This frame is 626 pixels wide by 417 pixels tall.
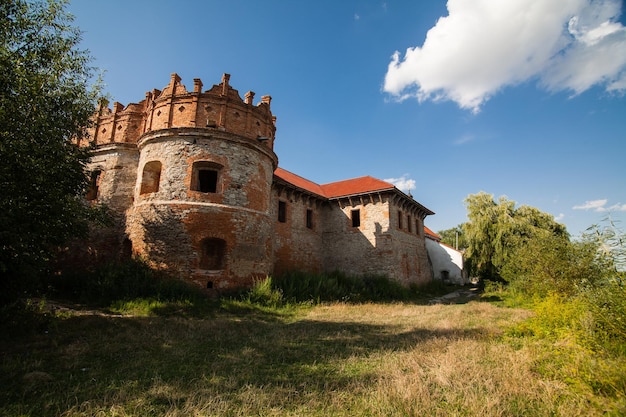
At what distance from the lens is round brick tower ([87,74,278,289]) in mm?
12586

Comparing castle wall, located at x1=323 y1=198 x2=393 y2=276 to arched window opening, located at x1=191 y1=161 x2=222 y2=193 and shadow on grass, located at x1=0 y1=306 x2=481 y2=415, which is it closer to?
arched window opening, located at x1=191 y1=161 x2=222 y2=193

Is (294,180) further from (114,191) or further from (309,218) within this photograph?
(114,191)

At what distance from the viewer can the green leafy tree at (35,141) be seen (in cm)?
632

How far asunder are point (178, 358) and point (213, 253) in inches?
313

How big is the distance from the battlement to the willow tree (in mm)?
16467

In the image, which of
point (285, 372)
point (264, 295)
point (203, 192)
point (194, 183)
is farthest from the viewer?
point (203, 192)

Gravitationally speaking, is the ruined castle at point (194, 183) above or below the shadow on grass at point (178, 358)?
above

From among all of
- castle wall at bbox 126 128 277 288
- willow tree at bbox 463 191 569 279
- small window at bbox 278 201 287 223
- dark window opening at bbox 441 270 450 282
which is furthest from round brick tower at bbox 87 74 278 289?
dark window opening at bbox 441 270 450 282

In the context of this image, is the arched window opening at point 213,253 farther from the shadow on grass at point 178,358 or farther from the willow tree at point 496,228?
the willow tree at point 496,228

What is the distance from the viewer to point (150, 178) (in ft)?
46.4

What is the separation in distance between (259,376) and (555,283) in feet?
35.3

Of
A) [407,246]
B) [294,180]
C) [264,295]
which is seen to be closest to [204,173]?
[264,295]

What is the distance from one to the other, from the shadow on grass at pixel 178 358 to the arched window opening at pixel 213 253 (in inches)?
155

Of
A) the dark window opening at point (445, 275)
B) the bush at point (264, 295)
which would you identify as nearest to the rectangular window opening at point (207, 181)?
the bush at point (264, 295)
